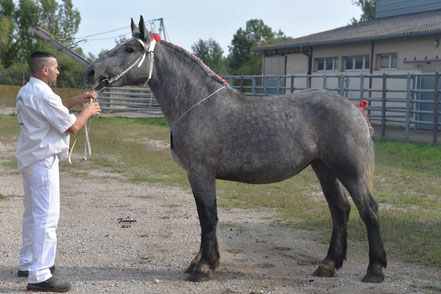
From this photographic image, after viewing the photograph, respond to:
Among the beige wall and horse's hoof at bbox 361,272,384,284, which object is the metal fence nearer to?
the beige wall

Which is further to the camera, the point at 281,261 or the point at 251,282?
the point at 281,261

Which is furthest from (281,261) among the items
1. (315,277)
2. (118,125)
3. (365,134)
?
(118,125)

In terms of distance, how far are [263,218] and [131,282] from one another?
291cm

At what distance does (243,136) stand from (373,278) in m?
1.74

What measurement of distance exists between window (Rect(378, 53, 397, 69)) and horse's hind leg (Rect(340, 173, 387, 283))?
1858 cm

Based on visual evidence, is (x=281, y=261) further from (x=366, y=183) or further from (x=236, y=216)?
(x=236, y=216)

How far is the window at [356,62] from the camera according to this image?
2314 centimetres

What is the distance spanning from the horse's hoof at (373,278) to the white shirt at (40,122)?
9.62ft

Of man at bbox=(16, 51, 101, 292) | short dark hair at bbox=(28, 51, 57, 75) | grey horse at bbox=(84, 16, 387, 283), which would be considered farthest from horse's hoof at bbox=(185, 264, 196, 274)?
short dark hair at bbox=(28, 51, 57, 75)

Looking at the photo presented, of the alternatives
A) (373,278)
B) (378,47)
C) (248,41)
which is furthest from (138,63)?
(248,41)

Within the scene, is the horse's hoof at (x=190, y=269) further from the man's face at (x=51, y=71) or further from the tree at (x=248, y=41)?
the tree at (x=248, y=41)

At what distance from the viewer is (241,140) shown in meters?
4.65

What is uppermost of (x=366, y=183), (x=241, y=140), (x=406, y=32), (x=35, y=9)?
(x=35, y=9)

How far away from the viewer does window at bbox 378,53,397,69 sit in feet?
71.5
